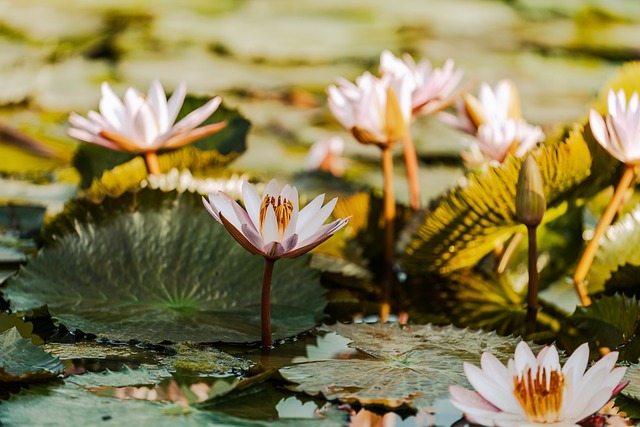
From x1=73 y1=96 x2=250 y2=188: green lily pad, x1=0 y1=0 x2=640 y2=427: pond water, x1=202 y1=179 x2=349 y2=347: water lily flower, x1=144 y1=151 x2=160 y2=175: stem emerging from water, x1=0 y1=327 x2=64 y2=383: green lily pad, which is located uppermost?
x1=0 y1=0 x2=640 y2=427: pond water

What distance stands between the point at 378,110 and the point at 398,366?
1.93 ft

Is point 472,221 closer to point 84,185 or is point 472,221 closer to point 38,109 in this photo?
point 84,185

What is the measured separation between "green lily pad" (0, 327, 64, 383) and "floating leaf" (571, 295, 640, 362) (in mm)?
773

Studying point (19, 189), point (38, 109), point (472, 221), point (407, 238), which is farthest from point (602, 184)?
point (38, 109)

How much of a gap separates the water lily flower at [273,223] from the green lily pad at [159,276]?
0.21 metres

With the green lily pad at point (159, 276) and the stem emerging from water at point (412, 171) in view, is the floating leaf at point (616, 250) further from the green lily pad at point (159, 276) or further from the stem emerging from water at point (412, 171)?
the green lily pad at point (159, 276)

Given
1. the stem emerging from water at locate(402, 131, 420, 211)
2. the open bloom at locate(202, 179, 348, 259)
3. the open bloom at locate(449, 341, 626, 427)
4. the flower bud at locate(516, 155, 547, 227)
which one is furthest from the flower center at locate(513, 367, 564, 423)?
the stem emerging from water at locate(402, 131, 420, 211)

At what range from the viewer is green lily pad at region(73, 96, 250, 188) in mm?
1818

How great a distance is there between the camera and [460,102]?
179cm

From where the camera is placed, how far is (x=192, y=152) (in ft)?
5.92

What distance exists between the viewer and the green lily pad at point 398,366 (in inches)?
39.6

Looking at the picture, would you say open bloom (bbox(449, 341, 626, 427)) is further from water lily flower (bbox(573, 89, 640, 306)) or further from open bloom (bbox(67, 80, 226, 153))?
open bloom (bbox(67, 80, 226, 153))

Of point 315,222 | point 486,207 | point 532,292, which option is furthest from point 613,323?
point 315,222

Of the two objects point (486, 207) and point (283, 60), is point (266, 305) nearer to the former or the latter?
point (486, 207)
